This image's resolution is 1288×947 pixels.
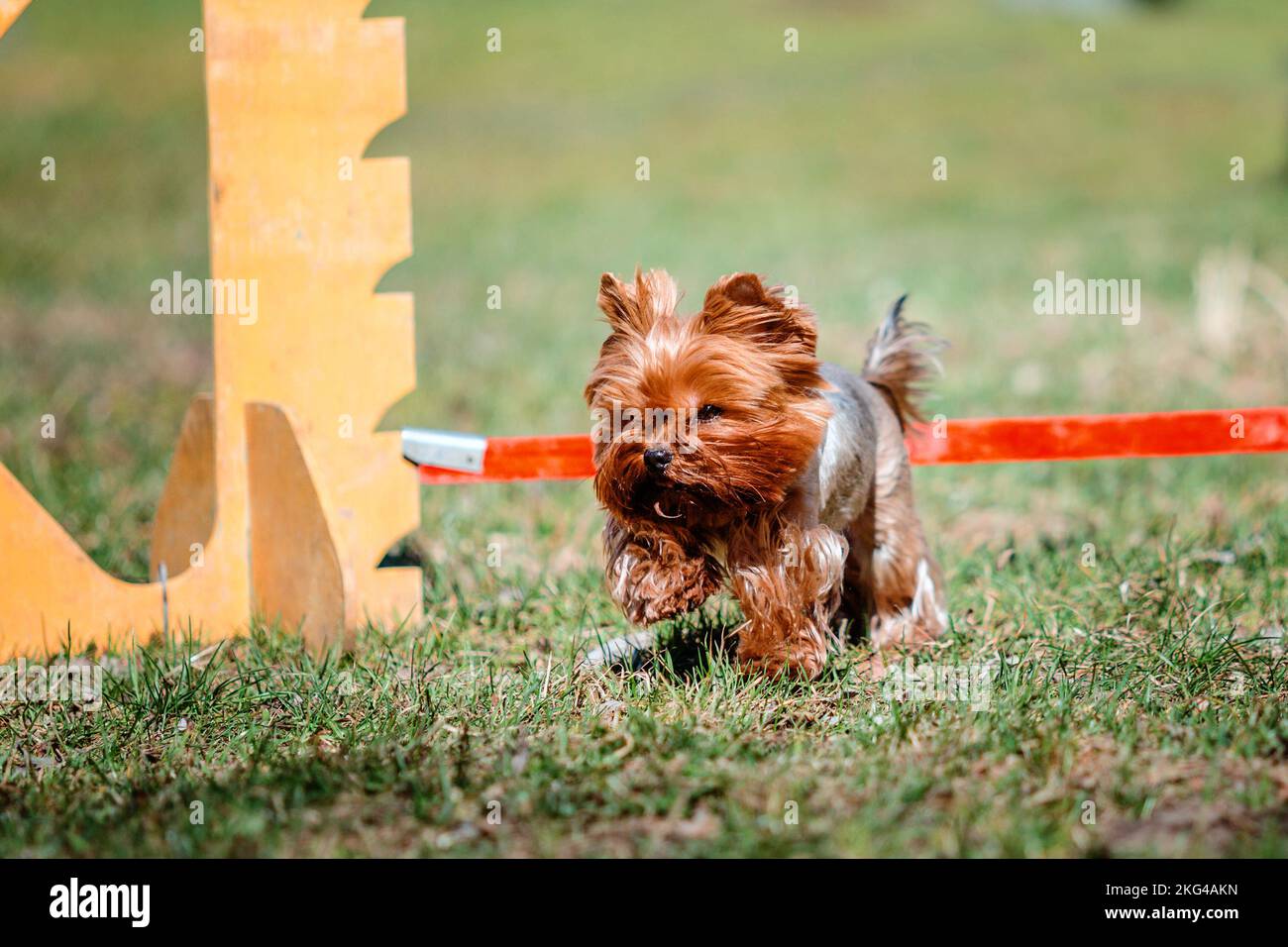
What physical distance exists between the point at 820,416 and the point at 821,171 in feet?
74.1

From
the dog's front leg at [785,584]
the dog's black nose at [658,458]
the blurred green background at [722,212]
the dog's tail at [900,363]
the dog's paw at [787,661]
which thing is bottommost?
the dog's paw at [787,661]

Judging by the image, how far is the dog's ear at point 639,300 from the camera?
3.99m

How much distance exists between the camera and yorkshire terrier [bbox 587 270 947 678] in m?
3.86

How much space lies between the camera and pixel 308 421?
195 inches

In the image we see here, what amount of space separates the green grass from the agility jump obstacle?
0.78 feet

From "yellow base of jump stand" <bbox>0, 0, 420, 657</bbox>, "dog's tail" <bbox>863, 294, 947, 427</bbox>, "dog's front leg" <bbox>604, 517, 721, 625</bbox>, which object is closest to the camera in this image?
"dog's front leg" <bbox>604, 517, 721, 625</bbox>

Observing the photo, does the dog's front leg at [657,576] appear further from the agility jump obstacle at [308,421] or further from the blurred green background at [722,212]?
the blurred green background at [722,212]

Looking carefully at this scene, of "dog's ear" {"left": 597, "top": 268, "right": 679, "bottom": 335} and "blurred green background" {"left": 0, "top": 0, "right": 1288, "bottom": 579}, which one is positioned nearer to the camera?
"dog's ear" {"left": 597, "top": 268, "right": 679, "bottom": 335}

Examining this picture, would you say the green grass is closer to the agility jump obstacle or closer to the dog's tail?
the agility jump obstacle

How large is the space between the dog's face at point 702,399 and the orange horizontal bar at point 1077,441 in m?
0.98

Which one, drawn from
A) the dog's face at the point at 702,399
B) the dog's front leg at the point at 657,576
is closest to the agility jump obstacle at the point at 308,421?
the dog's front leg at the point at 657,576

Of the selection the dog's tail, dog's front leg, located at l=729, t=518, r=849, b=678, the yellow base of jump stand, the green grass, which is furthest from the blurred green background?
dog's front leg, located at l=729, t=518, r=849, b=678

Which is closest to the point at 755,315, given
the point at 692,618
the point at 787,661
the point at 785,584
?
the point at 785,584
